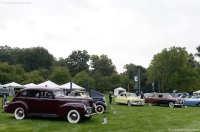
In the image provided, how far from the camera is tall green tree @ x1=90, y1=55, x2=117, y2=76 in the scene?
97.6 meters

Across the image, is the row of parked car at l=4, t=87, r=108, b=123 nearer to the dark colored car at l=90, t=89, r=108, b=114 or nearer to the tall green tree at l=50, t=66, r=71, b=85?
the dark colored car at l=90, t=89, r=108, b=114

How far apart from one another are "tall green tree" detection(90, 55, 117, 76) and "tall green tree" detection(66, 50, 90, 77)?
276 cm

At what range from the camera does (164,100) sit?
28.1 meters

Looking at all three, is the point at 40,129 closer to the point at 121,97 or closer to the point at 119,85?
the point at 121,97

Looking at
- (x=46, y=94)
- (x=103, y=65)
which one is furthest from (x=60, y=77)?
(x=46, y=94)

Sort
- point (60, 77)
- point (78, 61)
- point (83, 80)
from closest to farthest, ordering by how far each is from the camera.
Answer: point (60, 77)
point (83, 80)
point (78, 61)

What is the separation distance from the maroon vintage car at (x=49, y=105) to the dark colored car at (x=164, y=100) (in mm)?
14878

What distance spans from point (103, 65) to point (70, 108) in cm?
8511

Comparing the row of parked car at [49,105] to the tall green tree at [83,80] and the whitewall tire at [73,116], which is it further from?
the tall green tree at [83,80]

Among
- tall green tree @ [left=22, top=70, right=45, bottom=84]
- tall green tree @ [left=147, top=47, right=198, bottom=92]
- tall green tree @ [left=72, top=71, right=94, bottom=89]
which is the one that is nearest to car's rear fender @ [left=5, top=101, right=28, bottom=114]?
tall green tree @ [left=147, top=47, right=198, bottom=92]

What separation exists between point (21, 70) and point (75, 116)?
59.9m

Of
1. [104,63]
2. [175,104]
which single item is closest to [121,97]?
[175,104]

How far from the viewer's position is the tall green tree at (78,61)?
96500mm

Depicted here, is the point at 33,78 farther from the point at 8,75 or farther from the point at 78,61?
the point at 78,61
